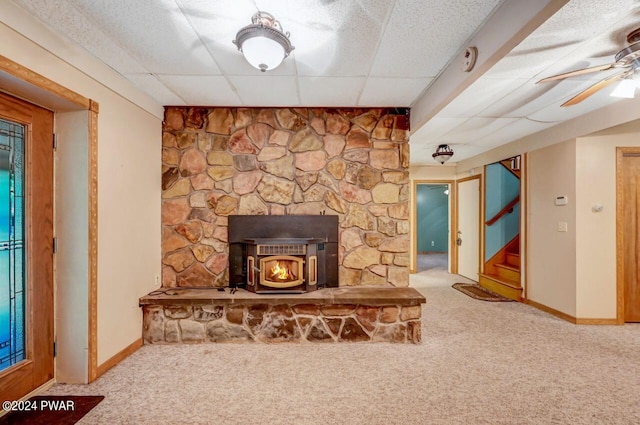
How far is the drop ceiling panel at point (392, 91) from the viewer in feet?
8.59

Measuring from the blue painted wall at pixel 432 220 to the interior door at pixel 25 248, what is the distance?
29.3ft

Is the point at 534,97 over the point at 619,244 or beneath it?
over

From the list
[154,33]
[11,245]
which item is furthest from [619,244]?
[11,245]

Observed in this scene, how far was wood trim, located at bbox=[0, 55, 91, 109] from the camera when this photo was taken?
1625 millimetres

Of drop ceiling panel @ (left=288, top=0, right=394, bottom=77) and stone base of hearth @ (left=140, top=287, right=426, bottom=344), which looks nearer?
drop ceiling panel @ (left=288, top=0, right=394, bottom=77)

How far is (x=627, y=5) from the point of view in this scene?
141 centimetres

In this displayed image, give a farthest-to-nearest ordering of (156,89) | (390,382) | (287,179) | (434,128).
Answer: (434,128)
(287,179)
(156,89)
(390,382)

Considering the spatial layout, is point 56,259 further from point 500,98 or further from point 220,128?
point 500,98

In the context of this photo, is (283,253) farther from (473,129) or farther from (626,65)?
(626,65)

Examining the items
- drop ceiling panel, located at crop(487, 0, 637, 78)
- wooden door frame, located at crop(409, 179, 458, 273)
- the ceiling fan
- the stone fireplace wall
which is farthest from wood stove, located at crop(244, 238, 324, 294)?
wooden door frame, located at crop(409, 179, 458, 273)

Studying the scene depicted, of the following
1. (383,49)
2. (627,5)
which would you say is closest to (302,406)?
(383,49)

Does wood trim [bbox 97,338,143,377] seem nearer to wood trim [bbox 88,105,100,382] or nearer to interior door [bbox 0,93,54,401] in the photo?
wood trim [bbox 88,105,100,382]

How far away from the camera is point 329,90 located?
2799 millimetres

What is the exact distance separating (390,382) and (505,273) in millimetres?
→ 3508
